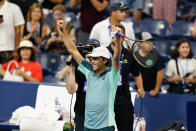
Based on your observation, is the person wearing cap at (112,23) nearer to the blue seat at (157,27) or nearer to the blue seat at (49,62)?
the blue seat at (49,62)

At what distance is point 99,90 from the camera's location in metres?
5.89

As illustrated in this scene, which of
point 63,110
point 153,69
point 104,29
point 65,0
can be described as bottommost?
point 63,110

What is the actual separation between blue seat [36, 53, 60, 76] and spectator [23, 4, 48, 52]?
208 mm

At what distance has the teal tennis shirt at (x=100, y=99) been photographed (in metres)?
5.86

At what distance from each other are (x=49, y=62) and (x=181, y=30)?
2.79 meters

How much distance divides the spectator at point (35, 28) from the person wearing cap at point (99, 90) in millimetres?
4641

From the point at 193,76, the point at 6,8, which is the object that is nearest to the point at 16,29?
the point at 6,8

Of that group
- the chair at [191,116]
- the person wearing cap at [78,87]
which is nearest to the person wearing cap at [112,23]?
the person wearing cap at [78,87]

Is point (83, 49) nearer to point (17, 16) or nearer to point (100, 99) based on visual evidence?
point (100, 99)

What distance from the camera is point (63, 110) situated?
8.30m

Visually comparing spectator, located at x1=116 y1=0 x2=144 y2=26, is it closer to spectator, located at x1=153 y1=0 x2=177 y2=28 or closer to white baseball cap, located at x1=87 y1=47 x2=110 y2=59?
spectator, located at x1=153 y1=0 x2=177 y2=28

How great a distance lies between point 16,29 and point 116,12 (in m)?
2.95

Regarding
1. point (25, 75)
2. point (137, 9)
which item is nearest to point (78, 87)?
point (25, 75)

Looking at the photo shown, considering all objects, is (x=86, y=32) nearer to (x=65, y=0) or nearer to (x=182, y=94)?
(x=182, y=94)
